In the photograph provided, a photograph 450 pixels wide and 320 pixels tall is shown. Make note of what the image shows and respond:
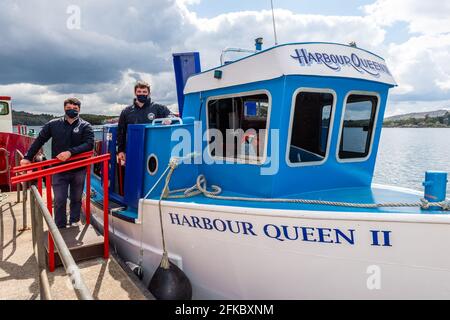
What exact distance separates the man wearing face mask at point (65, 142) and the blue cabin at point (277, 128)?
67 centimetres

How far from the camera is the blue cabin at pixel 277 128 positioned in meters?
3.77

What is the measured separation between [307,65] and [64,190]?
3.63m

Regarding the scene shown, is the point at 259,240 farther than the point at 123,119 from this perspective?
No

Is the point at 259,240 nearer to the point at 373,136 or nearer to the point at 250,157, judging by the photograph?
the point at 250,157

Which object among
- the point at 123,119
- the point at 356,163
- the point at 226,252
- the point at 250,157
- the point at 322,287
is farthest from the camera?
the point at 123,119

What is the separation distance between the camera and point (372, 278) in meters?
3.03

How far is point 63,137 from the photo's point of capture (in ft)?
15.3

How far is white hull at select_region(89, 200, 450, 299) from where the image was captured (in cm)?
285

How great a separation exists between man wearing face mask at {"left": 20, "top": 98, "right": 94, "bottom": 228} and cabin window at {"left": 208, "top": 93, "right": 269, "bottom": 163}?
1.75m

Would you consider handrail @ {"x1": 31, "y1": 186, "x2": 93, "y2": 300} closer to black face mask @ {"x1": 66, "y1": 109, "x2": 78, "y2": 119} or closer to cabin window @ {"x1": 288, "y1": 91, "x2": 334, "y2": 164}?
black face mask @ {"x1": 66, "y1": 109, "x2": 78, "y2": 119}

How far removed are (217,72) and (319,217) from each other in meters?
2.31

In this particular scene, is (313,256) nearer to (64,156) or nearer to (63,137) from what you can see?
(64,156)

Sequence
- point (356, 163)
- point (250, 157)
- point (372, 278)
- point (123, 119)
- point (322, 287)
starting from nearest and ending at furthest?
point (372, 278), point (322, 287), point (250, 157), point (356, 163), point (123, 119)

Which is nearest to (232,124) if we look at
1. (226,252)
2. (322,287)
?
(226,252)
